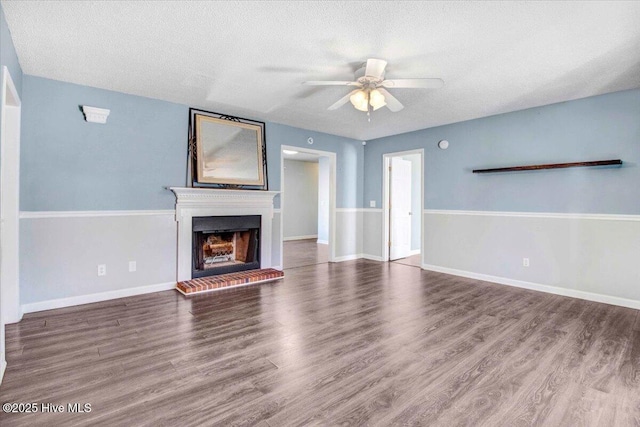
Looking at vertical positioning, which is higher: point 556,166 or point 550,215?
point 556,166

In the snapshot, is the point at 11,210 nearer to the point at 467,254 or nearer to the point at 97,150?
the point at 97,150

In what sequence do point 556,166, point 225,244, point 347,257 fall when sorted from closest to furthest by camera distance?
point 556,166, point 225,244, point 347,257

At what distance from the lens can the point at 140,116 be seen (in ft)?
12.6

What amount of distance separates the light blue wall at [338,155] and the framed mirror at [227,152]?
19 cm

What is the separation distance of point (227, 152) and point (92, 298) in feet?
7.76

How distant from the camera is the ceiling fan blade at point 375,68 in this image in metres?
2.66

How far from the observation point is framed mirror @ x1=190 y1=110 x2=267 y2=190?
4254mm

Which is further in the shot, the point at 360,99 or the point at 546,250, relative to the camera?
the point at 546,250

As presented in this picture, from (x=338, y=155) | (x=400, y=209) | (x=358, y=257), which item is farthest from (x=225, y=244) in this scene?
(x=400, y=209)

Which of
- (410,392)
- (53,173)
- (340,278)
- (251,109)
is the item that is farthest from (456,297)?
(53,173)

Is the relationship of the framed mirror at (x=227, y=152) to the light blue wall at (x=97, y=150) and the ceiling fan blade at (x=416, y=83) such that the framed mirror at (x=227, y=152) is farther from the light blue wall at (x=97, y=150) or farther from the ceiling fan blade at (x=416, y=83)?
the ceiling fan blade at (x=416, y=83)

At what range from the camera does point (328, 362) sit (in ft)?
7.31

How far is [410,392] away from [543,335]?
1.60m

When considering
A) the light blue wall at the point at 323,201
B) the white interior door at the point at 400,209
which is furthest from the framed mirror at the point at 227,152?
the light blue wall at the point at 323,201
